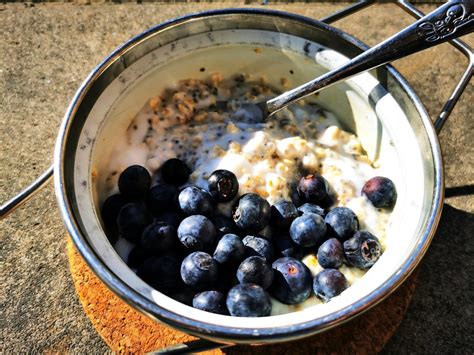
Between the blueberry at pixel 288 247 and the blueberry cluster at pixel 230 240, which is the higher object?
the blueberry cluster at pixel 230 240

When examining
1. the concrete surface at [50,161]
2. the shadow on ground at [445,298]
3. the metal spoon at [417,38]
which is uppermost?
the metal spoon at [417,38]

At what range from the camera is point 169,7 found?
6.33ft

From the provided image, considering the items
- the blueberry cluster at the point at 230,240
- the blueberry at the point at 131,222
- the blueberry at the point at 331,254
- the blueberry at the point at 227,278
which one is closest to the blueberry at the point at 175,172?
the blueberry cluster at the point at 230,240

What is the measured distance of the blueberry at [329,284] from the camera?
99 cm

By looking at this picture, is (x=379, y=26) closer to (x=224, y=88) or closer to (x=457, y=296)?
(x=224, y=88)

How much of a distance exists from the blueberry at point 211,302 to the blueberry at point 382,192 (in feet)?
1.26

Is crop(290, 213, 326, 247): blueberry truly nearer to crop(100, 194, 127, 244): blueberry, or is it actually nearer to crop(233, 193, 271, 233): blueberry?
crop(233, 193, 271, 233): blueberry

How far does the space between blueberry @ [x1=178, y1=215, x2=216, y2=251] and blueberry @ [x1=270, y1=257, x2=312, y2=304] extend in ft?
0.47

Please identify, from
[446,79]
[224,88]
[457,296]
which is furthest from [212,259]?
[446,79]

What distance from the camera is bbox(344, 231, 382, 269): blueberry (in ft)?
3.39

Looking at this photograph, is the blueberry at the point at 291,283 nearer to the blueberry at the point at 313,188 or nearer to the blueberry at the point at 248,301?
the blueberry at the point at 248,301

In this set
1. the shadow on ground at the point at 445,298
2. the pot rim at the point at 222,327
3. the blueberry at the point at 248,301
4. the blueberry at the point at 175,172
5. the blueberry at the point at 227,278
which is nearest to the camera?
the pot rim at the point at 222,327

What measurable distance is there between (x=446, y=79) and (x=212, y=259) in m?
1.16

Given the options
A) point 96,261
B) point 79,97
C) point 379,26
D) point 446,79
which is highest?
point 79,97
